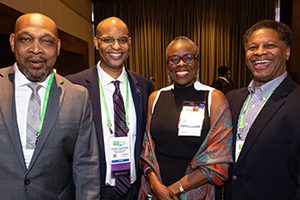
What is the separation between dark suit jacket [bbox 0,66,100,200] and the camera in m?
1.36

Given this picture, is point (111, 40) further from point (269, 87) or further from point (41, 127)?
point (269, 87)

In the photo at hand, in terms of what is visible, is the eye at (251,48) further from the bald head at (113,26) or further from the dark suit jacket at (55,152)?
the dark suit jacket at (55,152)

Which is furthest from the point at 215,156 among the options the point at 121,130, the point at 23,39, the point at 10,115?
the point at 23,39

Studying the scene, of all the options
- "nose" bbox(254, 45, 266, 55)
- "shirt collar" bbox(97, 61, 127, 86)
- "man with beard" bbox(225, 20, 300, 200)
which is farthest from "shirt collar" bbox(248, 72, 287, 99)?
"shirt collar" bbox(97, 61, 127, 86)

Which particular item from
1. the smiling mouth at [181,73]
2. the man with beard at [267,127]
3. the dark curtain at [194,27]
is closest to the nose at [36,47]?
the smiling mouth at [181,73]

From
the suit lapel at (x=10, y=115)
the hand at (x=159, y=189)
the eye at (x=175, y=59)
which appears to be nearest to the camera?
the suit lapel at (x=10, y=115)

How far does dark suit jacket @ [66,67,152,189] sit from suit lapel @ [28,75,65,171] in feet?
1.26

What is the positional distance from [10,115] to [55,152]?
29 cm

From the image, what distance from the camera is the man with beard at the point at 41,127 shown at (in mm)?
1370

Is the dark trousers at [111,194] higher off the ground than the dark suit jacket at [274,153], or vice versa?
the dark suit jacket at [274,153]

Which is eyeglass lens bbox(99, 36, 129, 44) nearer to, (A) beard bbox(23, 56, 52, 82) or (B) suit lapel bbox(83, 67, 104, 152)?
(B) suit lapel bbox(83, 67, 104, 152)

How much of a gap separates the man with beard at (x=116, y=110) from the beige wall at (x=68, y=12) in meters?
2.00

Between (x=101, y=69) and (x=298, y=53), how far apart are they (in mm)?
3818

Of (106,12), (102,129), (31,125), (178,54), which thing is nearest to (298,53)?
(178,54)
